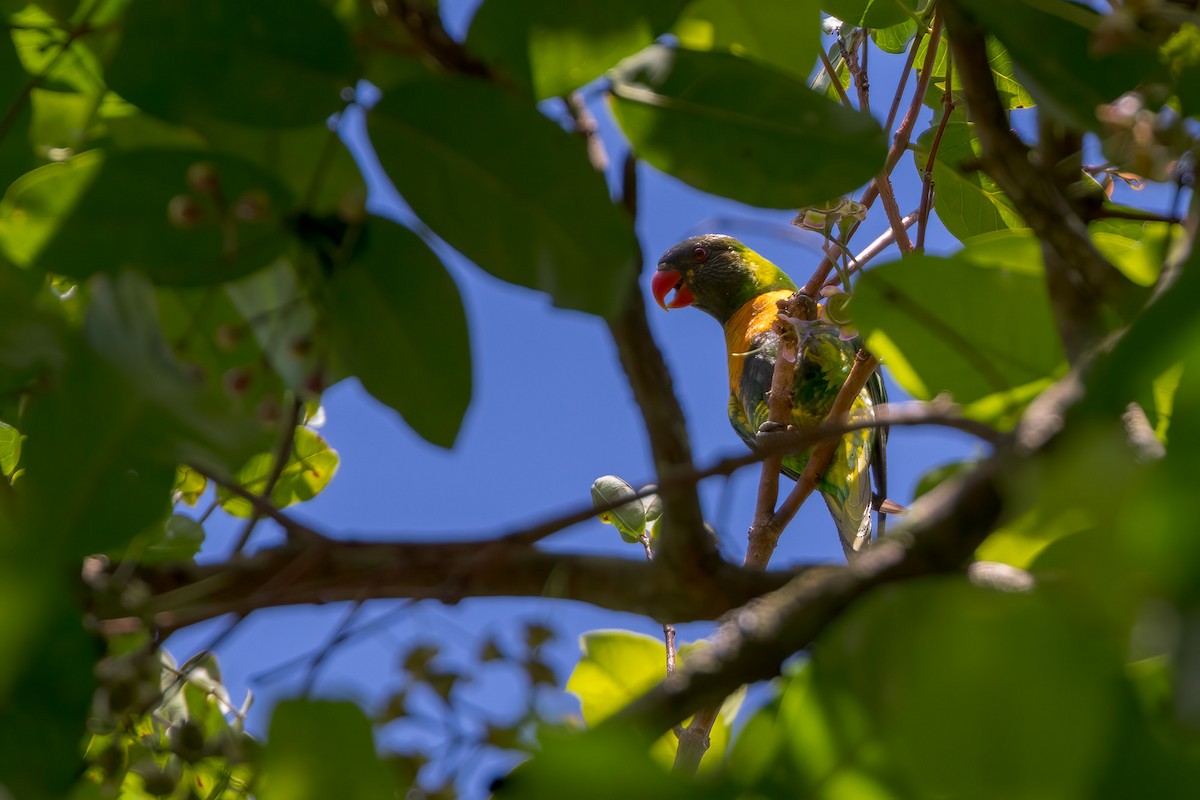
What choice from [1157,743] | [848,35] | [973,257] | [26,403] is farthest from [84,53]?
[848,35]

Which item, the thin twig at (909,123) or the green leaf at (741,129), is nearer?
the green leaf at (741,129)

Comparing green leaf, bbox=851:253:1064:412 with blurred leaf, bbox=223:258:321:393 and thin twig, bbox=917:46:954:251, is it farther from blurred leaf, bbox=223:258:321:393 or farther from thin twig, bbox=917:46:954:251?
thin twig, bbox=917:46:954:251

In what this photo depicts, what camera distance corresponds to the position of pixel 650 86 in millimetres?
551

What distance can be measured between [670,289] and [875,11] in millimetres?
2608

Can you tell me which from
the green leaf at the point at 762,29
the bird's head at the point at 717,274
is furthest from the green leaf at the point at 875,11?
the bird's head at the point at 717,274

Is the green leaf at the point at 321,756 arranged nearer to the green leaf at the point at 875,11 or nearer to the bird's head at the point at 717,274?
the green leaf at the point at 875,11

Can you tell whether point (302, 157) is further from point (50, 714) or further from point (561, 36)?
point (50, 714)

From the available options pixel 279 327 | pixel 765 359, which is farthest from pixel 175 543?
pixel 765 359

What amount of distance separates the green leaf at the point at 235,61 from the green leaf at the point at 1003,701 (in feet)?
1.20

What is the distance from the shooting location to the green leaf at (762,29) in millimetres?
616

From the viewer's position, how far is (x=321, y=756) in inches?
13.6

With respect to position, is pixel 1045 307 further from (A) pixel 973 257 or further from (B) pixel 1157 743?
(B) pixel 1157 743

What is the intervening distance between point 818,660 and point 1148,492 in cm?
13

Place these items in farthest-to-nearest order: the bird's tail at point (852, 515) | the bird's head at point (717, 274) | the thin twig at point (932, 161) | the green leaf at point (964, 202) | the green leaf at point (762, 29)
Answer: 1. the bird's head at point (717, 274)
2. the bird's tail at point (852, 515)
3. the green leaf at point (964, 202)
4. the thin twig at point (932, 161)
5. the green leaf at point (762, 29)
